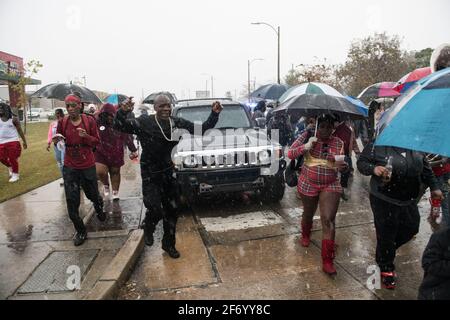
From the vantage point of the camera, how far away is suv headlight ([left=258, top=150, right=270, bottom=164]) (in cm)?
568

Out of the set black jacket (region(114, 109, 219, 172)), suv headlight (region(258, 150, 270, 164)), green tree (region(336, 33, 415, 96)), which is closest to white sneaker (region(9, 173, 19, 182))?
black jacket (region(114, 109, 219, 172))

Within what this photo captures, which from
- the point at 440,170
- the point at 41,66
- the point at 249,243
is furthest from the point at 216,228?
the point at 41,66

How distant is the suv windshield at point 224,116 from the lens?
6746mm

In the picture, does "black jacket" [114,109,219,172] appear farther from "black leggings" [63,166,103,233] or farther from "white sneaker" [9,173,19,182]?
"white sneaker" [9,173,19,182]

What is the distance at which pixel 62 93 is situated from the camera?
7527mm

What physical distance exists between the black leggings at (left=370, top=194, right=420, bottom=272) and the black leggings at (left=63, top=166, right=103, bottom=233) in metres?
3.53

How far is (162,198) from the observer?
4250 mm

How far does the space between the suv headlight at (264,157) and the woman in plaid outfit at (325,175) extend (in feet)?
5.63

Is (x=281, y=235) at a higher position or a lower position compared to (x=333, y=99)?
lower

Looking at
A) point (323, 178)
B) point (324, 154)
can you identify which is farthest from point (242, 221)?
point (324, 154)

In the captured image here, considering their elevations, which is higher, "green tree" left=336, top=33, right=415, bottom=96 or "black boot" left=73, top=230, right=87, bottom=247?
"green tree" left=336, top=33, right=415, bottom=96

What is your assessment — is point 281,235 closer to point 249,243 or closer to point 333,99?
point 249,243

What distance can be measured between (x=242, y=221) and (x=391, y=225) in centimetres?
248
